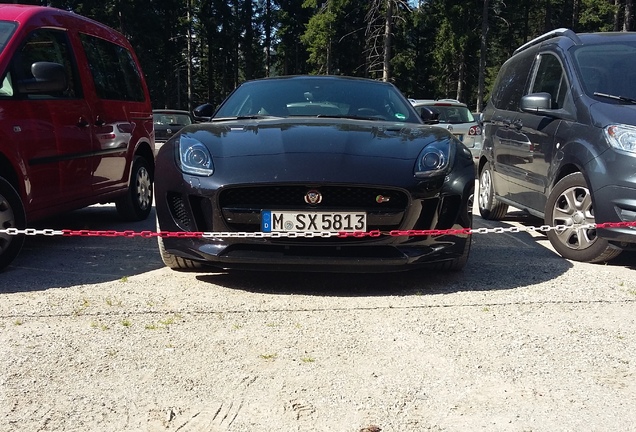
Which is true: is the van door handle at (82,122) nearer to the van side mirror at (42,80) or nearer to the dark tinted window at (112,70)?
the dark tinted window at (112,70)

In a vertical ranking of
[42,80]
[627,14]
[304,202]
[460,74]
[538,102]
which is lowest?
[304,202]

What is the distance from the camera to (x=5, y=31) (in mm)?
4629

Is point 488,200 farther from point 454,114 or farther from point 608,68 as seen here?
point 454,114

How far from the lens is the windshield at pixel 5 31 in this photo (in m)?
4.53

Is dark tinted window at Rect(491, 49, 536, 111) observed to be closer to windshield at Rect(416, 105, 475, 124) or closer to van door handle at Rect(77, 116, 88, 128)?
van door handle at Rect(77, 116, 88, 128)

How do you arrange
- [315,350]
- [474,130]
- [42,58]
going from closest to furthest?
[315,350], [42,58], [474,130]

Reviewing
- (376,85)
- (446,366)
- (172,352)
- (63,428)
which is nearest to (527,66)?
(376,85)

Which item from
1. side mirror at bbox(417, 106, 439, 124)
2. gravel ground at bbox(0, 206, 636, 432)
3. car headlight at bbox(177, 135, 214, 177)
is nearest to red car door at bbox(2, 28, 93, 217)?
gravel ground at bbox(0, 206, 636, 432)

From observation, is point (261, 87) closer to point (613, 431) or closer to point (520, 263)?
point (520, 263)

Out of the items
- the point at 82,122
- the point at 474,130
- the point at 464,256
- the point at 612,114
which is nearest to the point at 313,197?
the point at 464,256

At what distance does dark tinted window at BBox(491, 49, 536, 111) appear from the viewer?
257 inches

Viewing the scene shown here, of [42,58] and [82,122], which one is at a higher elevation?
[42,58]

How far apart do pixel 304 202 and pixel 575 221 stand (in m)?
2.41

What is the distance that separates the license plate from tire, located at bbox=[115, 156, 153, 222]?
11.1 feet
